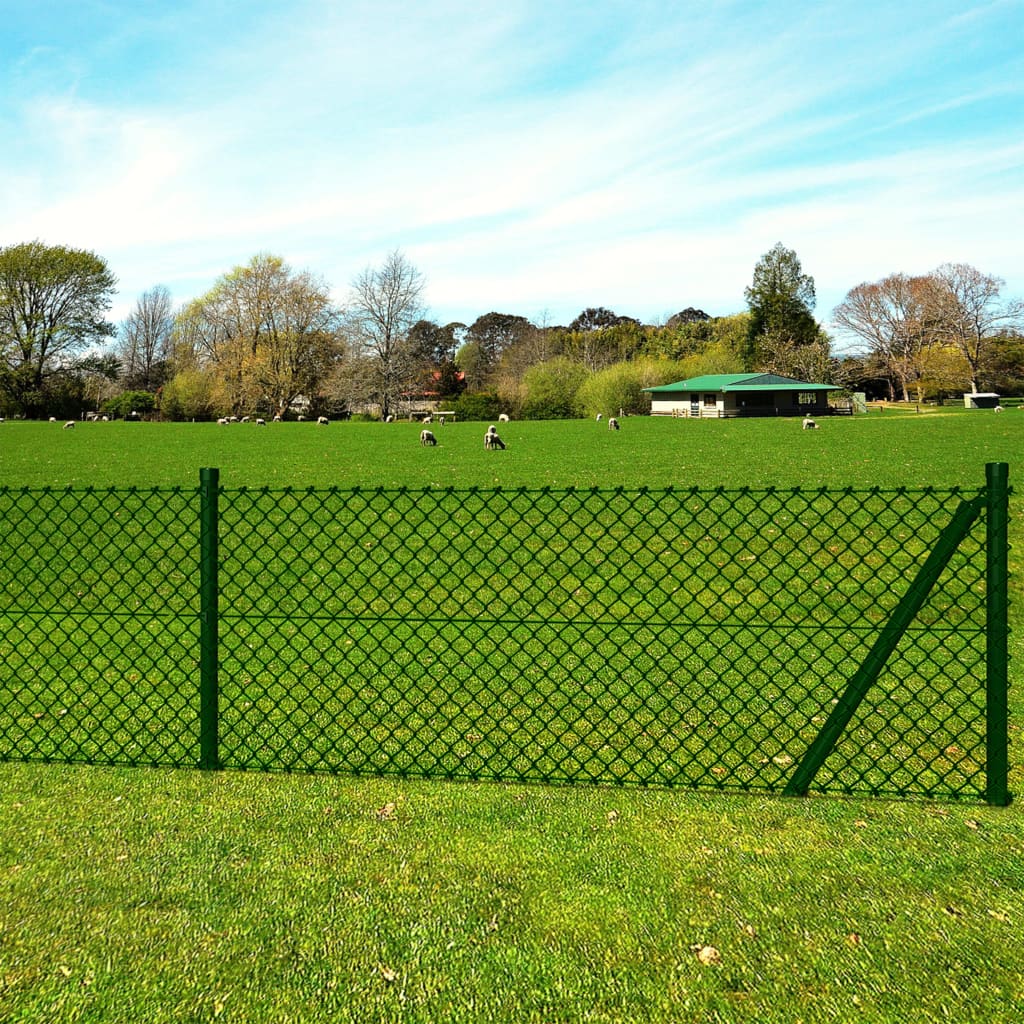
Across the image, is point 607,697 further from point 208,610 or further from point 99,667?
point 99,667

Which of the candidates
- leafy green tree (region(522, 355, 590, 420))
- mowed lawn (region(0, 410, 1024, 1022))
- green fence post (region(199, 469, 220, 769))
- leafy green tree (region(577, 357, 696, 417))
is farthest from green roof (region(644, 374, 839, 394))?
mowed lawn (region(0, 410, 1024, 1022))

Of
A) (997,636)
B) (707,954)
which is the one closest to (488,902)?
(707,954)

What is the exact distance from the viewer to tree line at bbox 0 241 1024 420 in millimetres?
50688

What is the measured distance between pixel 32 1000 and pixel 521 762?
2.07 meters

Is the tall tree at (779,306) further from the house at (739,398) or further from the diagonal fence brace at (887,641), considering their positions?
the diagonal fence brace at (887,641)

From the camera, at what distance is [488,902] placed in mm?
2549

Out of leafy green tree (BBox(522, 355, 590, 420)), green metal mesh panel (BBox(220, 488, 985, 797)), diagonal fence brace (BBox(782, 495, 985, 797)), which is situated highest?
leafy green tree (BBox(522, 355, 590, 420))

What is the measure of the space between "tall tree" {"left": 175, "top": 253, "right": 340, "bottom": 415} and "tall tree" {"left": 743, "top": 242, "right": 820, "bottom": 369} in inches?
1380

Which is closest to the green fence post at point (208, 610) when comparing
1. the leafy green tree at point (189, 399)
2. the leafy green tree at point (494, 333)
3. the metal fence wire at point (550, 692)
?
the metal fence wire at point (550, 692)

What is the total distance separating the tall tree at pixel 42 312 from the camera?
5019 cm

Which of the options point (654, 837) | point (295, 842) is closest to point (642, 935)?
point (654, 837)

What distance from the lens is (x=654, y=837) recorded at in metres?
2.97

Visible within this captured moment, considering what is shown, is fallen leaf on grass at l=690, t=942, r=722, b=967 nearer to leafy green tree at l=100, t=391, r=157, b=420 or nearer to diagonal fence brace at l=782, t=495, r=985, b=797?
diagonal fence brace at l=782, t=495, r=985, b=797

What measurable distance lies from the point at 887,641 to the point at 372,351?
55.3 metres
